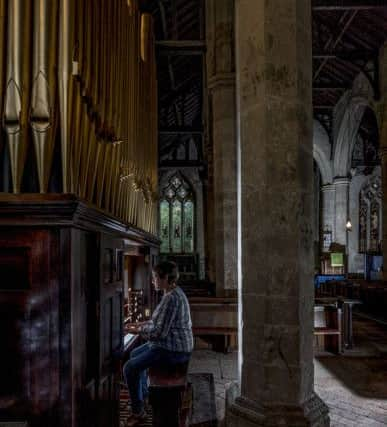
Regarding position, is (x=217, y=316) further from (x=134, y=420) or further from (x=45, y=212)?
(x=45, y=212)

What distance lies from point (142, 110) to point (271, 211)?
300 cm

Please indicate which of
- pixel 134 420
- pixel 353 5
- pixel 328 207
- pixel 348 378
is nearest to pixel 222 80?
pixel 353 5

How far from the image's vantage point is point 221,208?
8031mm

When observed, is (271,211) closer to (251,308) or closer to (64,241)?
(251,308)

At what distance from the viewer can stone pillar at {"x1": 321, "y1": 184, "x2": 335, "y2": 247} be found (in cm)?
1948

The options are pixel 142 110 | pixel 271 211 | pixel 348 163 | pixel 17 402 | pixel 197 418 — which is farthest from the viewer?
pixel 348 163

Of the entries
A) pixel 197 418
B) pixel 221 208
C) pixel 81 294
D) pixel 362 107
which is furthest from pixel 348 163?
pixel 81 294

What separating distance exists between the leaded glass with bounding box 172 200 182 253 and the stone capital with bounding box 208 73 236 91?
1524cm

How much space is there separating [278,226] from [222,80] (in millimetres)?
5361

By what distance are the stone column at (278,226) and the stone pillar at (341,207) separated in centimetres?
1634

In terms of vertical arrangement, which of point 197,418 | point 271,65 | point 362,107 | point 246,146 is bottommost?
point 197,418

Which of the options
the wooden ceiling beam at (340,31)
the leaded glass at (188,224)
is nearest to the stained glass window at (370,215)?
the leaded glass at (188,224)

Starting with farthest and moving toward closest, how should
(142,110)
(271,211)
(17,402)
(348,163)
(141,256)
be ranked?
(348,163) → (141,256) → (142,110) → (271,211) → (17,402)

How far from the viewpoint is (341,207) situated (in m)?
19.1
